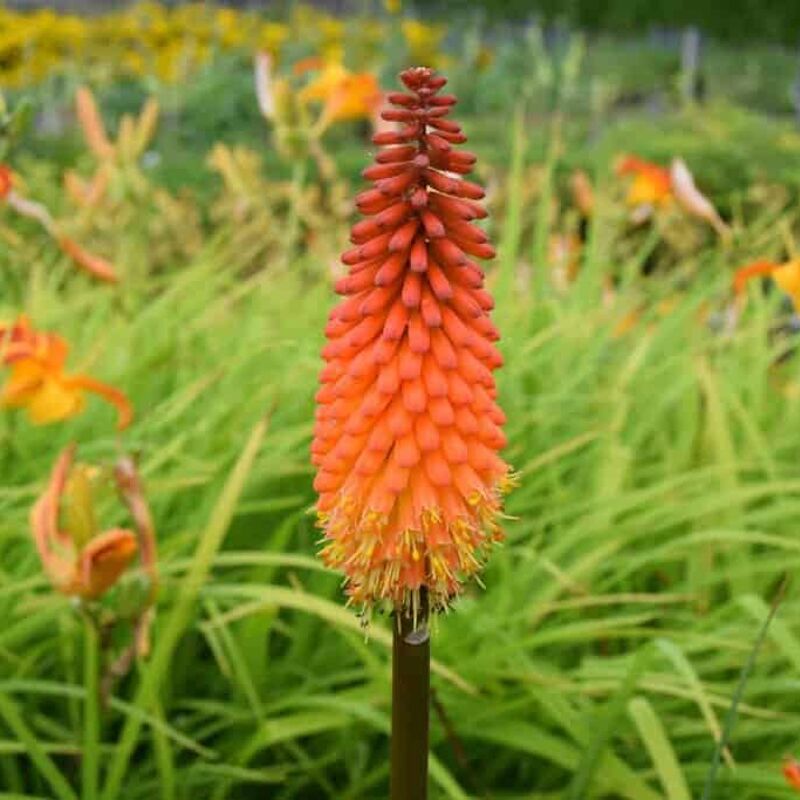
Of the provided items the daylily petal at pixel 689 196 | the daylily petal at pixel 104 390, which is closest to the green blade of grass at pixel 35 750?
the daylily petal at pixel 104 390

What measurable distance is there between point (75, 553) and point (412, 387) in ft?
2.21

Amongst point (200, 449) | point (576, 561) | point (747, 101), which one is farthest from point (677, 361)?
point (747, 101)

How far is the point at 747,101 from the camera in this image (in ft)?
39.4

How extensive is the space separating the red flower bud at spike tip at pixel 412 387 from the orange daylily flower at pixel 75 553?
50cm

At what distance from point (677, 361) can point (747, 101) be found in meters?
9.99

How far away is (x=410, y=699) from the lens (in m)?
1.08

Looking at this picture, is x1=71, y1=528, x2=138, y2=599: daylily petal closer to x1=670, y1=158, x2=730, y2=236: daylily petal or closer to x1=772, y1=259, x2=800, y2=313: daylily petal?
x1=772, y1=259, x2=800, y2=313: daylily petal

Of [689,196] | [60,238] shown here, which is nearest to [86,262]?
[60,238]

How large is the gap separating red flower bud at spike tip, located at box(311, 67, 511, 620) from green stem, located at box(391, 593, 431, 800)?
2cm

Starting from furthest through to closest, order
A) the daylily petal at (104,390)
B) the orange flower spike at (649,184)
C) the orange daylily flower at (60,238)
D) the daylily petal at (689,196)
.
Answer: the orange flower spike at (649,184) → the daylily petal at (689,196) → the orange daylily flower at (60,238) → the daylily petal at (104,390)

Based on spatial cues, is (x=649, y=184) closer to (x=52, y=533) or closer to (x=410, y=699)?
(x=52, y=533)

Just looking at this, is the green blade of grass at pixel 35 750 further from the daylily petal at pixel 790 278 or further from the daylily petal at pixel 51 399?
the daylily petal at pixel 790 278

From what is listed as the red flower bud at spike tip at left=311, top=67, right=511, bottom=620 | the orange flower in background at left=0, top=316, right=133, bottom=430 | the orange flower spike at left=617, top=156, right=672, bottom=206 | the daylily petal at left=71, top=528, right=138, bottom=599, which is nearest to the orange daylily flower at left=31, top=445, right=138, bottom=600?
the daylily petal at left=71, top=528, right=138, bottom=599

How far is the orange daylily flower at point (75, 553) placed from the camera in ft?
5.06
